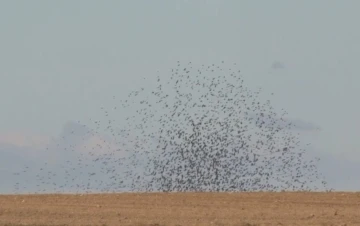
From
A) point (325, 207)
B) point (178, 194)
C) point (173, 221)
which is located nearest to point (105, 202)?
point (178, 194)

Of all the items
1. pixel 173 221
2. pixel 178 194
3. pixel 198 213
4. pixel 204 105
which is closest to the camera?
pixel 173 221

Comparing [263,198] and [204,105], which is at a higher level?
[204,105]

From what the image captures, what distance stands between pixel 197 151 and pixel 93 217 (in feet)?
29.0

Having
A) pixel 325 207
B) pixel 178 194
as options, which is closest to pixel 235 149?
pixel 178 194

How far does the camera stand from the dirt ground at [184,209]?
23.8 metres

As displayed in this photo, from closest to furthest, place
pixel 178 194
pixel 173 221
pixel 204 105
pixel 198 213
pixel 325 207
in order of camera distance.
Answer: pixel 173 221
pixel 198 213
pixel 325 207
pixel 178 194
pixel 204 105

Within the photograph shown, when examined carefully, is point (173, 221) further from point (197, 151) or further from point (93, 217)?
point (197, 151)

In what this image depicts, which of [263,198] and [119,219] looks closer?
[119,219]

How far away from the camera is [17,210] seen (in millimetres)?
25781

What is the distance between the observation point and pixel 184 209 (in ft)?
85.5

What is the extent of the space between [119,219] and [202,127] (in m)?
9.28

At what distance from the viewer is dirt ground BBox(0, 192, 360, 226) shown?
23766mm

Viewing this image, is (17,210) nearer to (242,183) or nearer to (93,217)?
(93,217)

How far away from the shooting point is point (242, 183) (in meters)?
32.4
